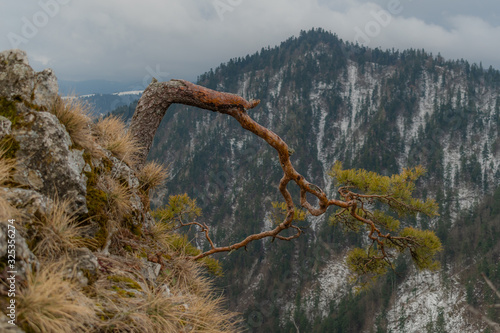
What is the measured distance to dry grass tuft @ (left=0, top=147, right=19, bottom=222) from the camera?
2.84m

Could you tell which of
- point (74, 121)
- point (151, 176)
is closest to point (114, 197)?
point (74, 121)

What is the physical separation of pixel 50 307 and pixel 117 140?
3.43 metres

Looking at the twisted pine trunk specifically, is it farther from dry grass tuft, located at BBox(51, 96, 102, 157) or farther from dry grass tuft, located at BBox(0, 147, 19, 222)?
dry grass tuft, located at BBox(0, 147, 19, 222)

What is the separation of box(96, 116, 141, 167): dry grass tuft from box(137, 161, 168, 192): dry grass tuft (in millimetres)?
278

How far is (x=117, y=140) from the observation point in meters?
5.42

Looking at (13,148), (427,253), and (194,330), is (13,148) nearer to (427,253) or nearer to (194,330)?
(194,330)

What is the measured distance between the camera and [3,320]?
2.20m

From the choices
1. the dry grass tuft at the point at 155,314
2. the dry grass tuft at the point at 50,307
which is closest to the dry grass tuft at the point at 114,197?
the dry grass tuft at the point at 155,314

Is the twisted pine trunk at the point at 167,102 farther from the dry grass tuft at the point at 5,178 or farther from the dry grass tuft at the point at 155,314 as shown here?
the dry grass tuft at the point at 155,314

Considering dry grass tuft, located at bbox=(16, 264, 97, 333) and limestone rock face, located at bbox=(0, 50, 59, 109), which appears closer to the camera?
dry grass tuft, located at bbox=(16, 264, 97, 333)

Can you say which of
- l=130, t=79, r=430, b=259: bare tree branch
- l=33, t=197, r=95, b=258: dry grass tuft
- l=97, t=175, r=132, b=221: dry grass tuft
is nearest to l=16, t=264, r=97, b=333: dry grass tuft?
l=33, t=197, r=95, b=258: dry grass tuft

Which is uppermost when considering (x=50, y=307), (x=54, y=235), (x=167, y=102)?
(x=167, y=102)

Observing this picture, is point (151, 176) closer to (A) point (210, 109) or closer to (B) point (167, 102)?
(B) point (167, 102)

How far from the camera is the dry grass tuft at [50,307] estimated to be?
2.36 metres
